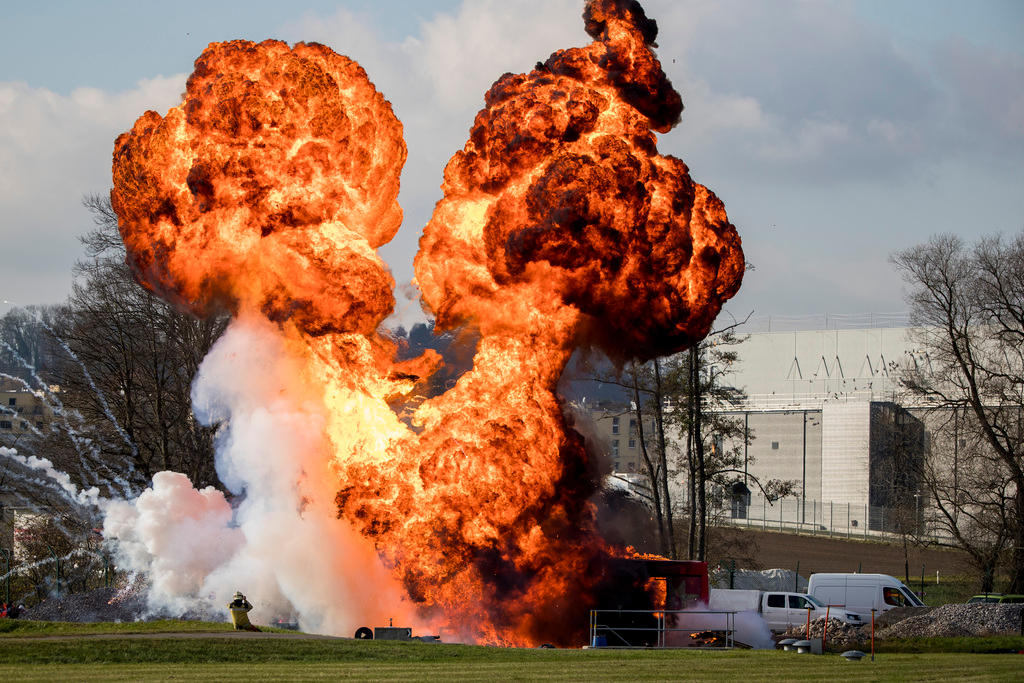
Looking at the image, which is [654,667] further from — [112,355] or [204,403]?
[112,355]

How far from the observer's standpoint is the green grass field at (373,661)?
798 inches

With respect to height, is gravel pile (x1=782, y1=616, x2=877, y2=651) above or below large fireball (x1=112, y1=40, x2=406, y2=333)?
below

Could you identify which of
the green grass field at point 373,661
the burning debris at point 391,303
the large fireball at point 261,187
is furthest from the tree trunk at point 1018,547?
the large fireball at point 261,187

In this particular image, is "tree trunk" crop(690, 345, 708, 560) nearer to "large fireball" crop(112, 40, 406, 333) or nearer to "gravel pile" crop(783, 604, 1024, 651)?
"gravel pile" crop(783, 604, 1024, 651)

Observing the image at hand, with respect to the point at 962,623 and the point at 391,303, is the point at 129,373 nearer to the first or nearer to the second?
the point at 391,303

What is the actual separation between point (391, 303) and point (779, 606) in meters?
18.7

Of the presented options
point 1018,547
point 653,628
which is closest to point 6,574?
point 653,628

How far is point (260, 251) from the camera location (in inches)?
1219

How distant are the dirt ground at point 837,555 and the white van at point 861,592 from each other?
2268 cm

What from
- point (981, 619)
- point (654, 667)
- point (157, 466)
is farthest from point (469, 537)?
point (157, 466)

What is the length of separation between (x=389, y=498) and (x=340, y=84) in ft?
35.1

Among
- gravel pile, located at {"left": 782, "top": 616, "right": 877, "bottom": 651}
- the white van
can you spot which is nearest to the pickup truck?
the white van

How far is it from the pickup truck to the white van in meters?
1.03

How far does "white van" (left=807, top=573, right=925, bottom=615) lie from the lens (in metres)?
42.2
